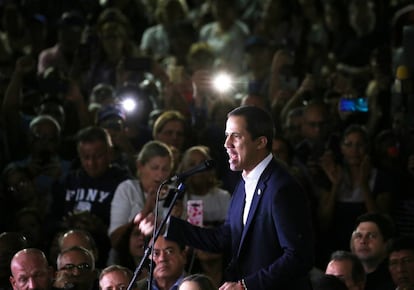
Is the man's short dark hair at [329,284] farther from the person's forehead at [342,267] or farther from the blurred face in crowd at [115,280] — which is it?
the blurred face in crowd at [115,280]

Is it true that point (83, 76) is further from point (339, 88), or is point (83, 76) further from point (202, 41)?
point (339, 88)

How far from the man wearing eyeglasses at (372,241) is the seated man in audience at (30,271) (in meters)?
2.43

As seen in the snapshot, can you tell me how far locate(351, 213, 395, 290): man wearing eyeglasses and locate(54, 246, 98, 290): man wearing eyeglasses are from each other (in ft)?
6.70

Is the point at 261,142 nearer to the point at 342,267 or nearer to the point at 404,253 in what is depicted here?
the point at 342,267

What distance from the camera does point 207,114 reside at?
11070 millimetres

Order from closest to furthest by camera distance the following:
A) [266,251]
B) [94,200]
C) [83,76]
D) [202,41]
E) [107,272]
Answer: [266,251], [107,272], [94,200], [83,76], [202,41]

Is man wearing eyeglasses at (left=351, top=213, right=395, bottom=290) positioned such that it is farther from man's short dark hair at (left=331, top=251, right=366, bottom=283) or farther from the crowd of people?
man's short dark hair at (left=331, top=251, right=366, bottom=283)

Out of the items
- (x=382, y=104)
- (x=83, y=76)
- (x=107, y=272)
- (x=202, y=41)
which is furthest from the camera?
(x=202, y=41)

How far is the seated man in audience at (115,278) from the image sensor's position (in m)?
7.43

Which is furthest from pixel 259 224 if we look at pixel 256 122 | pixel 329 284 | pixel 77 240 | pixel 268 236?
pixel 77 240

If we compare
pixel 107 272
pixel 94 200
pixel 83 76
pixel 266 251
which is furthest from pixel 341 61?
pixel 266 251

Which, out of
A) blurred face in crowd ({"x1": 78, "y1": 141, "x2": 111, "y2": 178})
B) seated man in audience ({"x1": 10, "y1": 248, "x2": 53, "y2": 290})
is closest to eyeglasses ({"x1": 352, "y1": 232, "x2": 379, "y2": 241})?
blurred face in crowd ({"x1": 78, "y1": 141, "x2": 111, "y2": 178})

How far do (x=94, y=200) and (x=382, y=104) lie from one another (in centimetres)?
306

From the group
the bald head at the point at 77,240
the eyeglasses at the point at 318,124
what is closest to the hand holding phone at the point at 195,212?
the bald head at the point at 77,240
